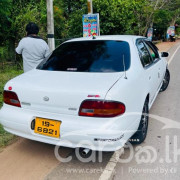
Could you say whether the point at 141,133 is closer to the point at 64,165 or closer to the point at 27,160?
the point at 64,165

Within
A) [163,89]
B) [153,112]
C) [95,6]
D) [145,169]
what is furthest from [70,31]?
[145,169]

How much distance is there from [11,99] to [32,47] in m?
1.58

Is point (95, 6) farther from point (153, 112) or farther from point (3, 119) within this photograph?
point (3, 119)

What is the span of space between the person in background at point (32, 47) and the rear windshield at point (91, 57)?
625 millimetres

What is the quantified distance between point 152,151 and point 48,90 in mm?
1718

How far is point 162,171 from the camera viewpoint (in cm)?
276

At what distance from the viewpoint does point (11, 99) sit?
2.89 m

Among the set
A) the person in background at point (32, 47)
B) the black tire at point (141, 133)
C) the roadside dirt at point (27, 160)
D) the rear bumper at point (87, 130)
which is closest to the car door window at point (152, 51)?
the black tire at point (141, 133)

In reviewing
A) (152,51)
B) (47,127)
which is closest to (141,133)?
(47,127)

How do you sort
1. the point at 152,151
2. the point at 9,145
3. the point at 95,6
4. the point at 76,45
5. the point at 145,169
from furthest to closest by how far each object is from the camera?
the point at 95,6
the point at 76,45
the point at 9,145
the point at 152,151
the point at 145,169

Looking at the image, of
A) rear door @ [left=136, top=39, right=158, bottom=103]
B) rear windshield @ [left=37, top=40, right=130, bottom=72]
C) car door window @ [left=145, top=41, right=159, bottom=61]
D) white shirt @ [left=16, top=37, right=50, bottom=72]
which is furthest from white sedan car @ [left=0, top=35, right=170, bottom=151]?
car door window @ [left=145, top=41, right=159, bottom=61]

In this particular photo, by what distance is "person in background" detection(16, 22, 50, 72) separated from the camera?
4.17 m

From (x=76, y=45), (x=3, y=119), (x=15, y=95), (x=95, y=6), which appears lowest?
(x=3, y=119)

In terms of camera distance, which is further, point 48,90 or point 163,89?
point 163,89
